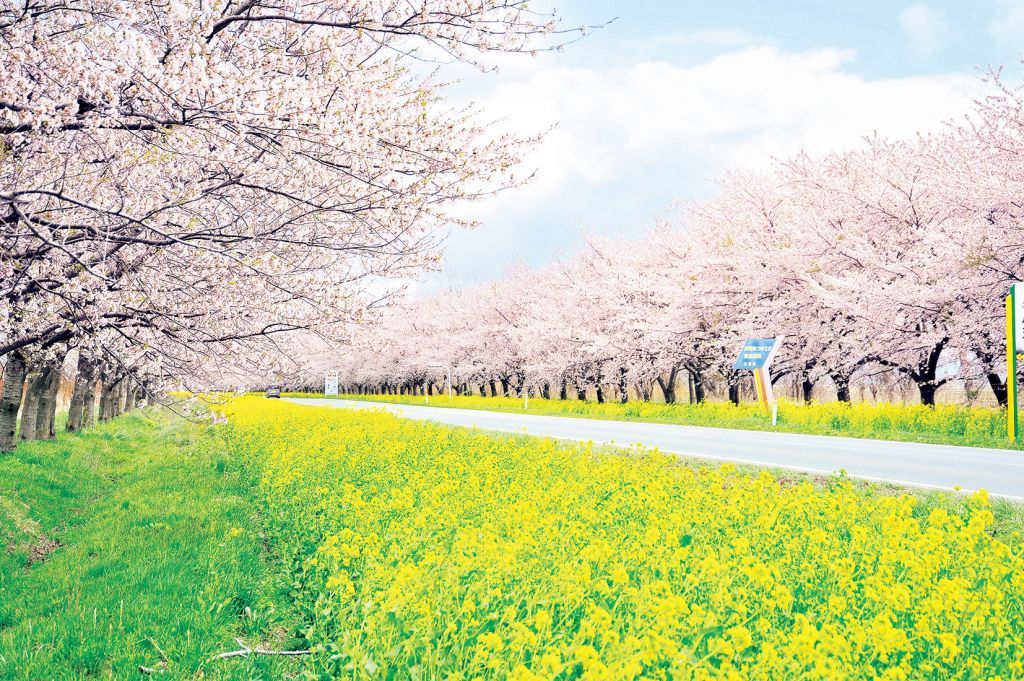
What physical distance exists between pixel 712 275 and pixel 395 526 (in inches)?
810

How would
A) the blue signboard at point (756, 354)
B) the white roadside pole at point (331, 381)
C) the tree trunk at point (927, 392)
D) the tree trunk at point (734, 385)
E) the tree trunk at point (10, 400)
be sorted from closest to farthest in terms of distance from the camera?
1. the tree trunk at point (10, 400)
2. the blue signboard at point (756, 354)
3. the tree trunk at point (927, 392)
4. the tree trunk at point (734, 385)
5. the white roadside pole at point (331, 381)

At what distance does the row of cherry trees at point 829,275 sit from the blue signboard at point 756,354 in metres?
1.97

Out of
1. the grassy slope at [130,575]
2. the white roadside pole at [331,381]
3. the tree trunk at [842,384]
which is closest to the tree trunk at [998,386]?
the tree trunk at [842,384]

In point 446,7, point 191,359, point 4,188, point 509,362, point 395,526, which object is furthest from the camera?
point 509,362

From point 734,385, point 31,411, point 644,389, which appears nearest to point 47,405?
point 31,411

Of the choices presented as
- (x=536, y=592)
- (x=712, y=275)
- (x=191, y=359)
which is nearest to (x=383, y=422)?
(x=191, y=359)

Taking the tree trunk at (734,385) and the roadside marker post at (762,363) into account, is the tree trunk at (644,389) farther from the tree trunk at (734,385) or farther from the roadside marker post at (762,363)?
the roadside marker post at (762,363)

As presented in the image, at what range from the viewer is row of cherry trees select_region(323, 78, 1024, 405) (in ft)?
51.9

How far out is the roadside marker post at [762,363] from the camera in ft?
62.0

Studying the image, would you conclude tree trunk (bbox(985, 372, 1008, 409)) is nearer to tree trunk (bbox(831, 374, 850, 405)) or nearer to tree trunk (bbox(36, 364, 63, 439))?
tree trunk (bbox(831, 374, 850, 405))

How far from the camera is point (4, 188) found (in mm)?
6172

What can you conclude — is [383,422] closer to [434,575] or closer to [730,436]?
[730,436]

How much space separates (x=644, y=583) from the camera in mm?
3836

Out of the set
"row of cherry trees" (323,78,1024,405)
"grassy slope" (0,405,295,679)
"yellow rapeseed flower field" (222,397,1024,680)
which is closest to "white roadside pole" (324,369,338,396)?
"row of cherry trees" (323,78,1024,405)
